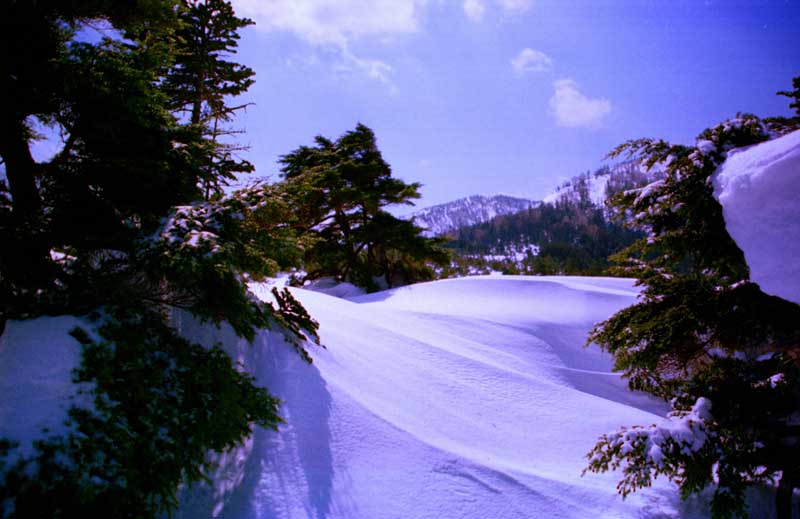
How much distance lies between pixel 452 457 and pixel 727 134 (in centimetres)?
398

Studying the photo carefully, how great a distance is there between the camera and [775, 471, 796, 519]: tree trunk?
2.98 meters

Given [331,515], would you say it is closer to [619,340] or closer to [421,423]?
[421,423]

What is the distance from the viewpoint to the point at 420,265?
1939 cm

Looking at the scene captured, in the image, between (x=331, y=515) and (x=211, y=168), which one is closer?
(x=331, y=515)

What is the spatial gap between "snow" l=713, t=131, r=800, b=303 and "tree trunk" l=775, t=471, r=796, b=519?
1789 millimetres

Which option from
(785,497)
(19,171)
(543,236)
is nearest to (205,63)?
(19,171)

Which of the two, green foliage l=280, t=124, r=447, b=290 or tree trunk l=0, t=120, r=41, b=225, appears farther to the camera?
green foliage l=280, t=124, r=447, b=290

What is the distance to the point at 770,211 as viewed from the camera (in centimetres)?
245

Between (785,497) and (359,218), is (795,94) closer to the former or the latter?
(785,497)

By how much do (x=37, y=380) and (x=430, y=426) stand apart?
3.65 meters

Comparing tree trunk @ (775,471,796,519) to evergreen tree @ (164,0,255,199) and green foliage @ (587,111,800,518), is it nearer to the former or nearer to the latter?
green foliage @ (587,111,800,518)

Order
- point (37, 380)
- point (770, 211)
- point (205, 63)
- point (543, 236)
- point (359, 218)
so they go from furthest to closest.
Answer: point (543, 236) → point (359, 218) → point (205, 63) → point (770, 211) → point (37, 380)

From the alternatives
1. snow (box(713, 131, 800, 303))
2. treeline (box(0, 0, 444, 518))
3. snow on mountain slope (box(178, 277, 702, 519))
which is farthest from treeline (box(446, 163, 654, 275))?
treeline (box(0, 0, 444, 518))

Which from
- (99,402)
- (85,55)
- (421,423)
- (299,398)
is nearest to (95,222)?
(85,55)
